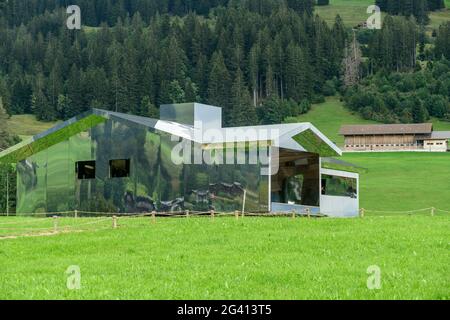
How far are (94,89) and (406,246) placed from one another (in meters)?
159

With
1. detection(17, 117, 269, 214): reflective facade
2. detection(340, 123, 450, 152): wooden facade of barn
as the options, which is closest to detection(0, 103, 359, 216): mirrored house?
detection(17, 117, 269, 214): reflective facade

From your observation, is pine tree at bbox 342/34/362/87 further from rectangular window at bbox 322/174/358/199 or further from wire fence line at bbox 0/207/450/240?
wire fence line at bbox 0/207/450/240

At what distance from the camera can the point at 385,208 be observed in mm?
62969

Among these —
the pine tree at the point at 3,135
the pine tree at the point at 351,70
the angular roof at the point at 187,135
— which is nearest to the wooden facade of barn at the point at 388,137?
the pine tree at the point at 351,70

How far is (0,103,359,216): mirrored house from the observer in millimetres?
40438

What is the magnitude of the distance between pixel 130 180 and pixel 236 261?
23094 millimetres

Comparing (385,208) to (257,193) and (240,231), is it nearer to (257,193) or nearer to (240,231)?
(257,193)

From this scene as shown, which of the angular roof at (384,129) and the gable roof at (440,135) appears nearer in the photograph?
the gable roof at (440,135)

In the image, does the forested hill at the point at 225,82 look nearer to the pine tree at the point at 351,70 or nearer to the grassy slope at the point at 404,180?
the pine tree at the point at 351,70

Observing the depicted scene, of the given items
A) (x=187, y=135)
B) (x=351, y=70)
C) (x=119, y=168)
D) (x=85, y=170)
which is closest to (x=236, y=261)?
(x=187, y=135)

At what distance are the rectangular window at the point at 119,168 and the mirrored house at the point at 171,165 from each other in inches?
2.7

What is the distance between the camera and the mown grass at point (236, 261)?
15.7 m

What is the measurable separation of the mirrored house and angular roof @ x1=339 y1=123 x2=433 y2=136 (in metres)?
89.1

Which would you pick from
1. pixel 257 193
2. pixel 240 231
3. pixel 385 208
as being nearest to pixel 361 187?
pixel 385 208
